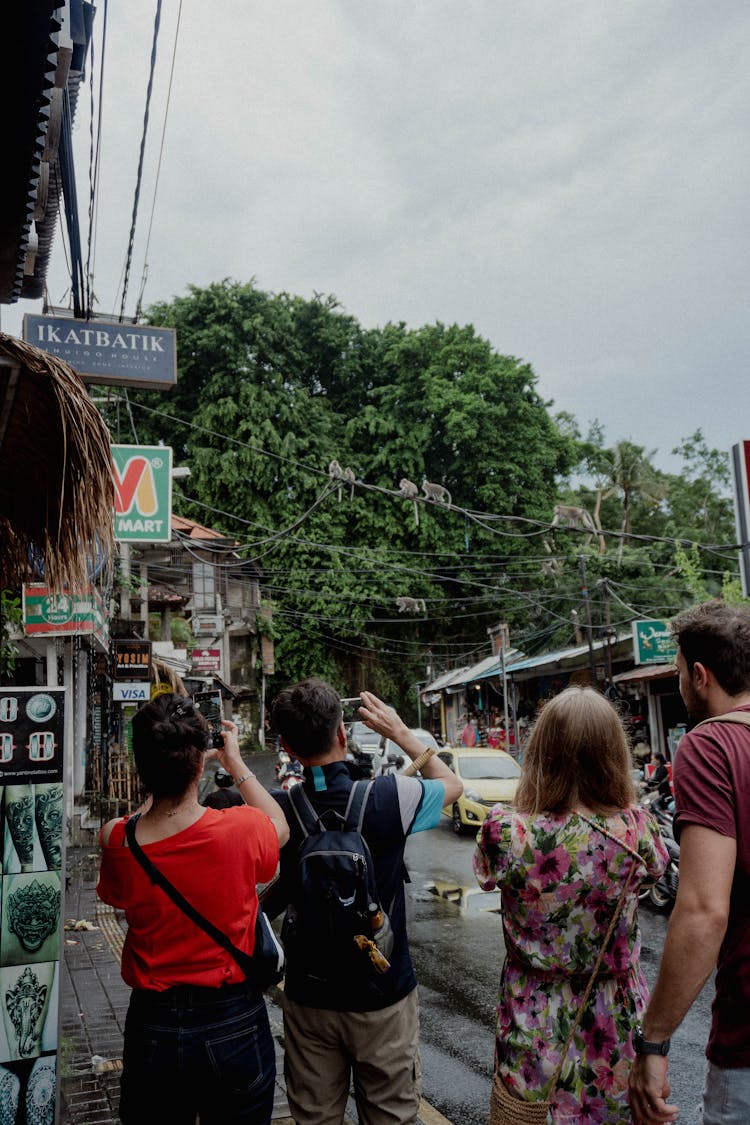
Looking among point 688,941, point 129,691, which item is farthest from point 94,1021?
point 129,691

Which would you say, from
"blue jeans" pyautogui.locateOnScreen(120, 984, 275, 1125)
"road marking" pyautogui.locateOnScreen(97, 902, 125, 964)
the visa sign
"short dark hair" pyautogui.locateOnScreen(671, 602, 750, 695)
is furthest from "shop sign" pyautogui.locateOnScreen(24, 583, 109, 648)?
"short dark hair" pyautogui.locateOnScreen(671, 602, 750, 695)

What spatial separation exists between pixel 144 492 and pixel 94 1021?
793cm

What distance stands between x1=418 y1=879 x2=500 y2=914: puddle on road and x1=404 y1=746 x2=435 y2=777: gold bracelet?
6.91 m

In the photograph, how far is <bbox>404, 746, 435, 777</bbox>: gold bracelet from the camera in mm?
2641

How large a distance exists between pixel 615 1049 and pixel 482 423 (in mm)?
32238

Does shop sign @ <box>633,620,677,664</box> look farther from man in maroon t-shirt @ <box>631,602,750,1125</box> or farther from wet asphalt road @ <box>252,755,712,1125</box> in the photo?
man in maroon t-shirt @ <box>631,602,750,1125</box>

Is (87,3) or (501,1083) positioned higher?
(87,3)

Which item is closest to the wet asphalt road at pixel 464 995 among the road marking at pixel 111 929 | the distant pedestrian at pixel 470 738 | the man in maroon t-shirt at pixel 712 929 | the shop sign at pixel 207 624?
the road marking at pixel 111 929

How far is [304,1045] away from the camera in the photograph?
8.55 ft

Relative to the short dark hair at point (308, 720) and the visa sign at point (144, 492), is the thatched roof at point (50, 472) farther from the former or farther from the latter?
the visa sign at point (144, 492)

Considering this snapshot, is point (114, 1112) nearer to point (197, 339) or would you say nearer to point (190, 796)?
point (190, 796)

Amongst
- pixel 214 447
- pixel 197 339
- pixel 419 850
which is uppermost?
pixel 197 339

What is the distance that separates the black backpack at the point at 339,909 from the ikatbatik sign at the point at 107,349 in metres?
6.82

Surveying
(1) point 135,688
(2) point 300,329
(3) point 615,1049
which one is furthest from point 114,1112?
(2) point 300,329
